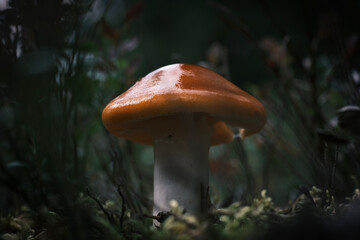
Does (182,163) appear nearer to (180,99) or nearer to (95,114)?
(180,99)


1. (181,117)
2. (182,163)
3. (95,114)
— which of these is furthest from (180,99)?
(95,114)

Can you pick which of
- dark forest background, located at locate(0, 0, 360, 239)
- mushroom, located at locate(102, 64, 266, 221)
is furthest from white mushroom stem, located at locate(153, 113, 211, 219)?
dark forest background, located at locate(0, 0, 360, 239)

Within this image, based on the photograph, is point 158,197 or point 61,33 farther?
point 158,197

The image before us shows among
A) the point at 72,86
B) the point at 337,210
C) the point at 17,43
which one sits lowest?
the point at 337,210

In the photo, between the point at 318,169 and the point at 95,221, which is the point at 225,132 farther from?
the point at 95,221

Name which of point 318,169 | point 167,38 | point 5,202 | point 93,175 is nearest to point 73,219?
point 318,169

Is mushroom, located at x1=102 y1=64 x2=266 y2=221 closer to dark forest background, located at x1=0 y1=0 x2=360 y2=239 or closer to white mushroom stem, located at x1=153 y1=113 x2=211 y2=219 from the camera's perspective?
white mushroom stem, located at x1=153 y1=113 x2=211 y2=219

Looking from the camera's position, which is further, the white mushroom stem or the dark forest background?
the white mushroom stem

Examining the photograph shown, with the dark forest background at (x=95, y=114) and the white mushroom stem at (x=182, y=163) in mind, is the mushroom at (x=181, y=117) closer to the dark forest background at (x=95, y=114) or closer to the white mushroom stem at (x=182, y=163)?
the white mushroom stem at (x=182, y=163)
